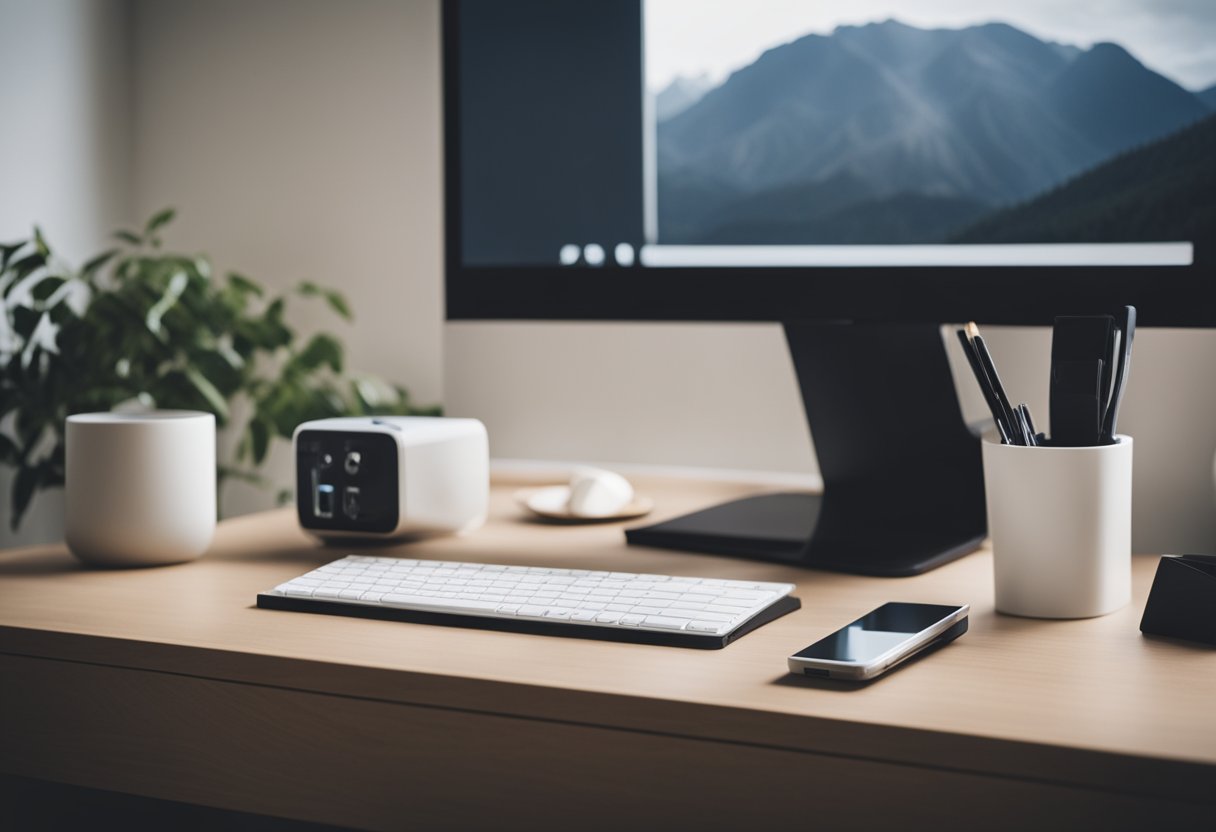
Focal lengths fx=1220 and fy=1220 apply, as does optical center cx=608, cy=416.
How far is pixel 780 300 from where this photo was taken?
923mm

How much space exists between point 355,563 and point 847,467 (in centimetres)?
42

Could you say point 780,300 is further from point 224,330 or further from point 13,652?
point 224,330

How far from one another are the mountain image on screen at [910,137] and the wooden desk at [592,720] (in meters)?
0.27

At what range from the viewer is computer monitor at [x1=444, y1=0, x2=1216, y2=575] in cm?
82

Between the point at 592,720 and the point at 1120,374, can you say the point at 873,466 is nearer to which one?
the point at 1120,374

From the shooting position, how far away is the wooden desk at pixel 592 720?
0.51 meters

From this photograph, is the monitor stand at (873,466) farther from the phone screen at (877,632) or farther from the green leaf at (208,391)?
the green leaf at (208,391)

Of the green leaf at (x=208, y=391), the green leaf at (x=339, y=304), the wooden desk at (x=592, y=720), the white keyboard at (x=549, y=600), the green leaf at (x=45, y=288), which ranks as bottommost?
the wooden desk at (x=592, y=720)

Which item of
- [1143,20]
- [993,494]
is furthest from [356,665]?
[1143,20]

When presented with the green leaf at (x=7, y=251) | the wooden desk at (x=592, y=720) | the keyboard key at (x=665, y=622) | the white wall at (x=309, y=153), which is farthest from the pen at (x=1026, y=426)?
the green leaf at (x=7, y=251)

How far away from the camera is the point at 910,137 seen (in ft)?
2.94

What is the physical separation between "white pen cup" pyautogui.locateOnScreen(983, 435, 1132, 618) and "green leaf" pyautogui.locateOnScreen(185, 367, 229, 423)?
1.02 meters

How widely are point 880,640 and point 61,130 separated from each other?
4.65 ft

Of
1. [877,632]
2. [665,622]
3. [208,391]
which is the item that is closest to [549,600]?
[665,622]
